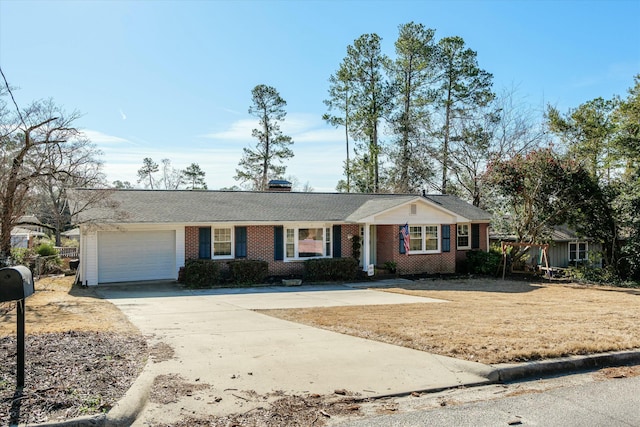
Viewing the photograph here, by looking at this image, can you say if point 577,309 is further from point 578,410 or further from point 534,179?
point 534,179

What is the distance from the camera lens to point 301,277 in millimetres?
20891

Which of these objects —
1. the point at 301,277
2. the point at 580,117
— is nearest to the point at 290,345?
the point at 301,277

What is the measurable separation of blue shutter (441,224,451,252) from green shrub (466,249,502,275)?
1.60 meters

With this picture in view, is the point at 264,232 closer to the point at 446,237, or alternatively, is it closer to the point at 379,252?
the point at 379,252

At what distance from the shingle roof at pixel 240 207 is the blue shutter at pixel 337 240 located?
0.48 meters

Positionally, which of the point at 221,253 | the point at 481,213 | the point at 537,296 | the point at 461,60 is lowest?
the point at 537,296

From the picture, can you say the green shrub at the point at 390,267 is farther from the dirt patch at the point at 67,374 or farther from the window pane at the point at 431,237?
the dirt patch at the point at 67,374

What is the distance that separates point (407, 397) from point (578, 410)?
174 centimetres

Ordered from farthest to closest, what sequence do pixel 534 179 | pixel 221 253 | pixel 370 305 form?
pixel 534 179 → pixel 221 253 → pixel 370 305

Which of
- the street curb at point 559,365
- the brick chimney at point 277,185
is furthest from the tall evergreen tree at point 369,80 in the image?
the street curb at point 559,365

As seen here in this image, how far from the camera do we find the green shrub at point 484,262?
2372cm

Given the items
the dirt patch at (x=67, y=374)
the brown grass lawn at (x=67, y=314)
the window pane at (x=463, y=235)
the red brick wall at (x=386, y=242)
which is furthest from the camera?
the window pane at (x=463, y=235)

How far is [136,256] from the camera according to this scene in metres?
19.0

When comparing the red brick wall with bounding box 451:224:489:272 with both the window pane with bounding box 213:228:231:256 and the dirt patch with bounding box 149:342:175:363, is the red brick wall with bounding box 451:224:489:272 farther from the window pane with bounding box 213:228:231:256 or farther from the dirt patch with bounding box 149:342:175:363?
the dirt patch with bounding box 149:342:175:363
